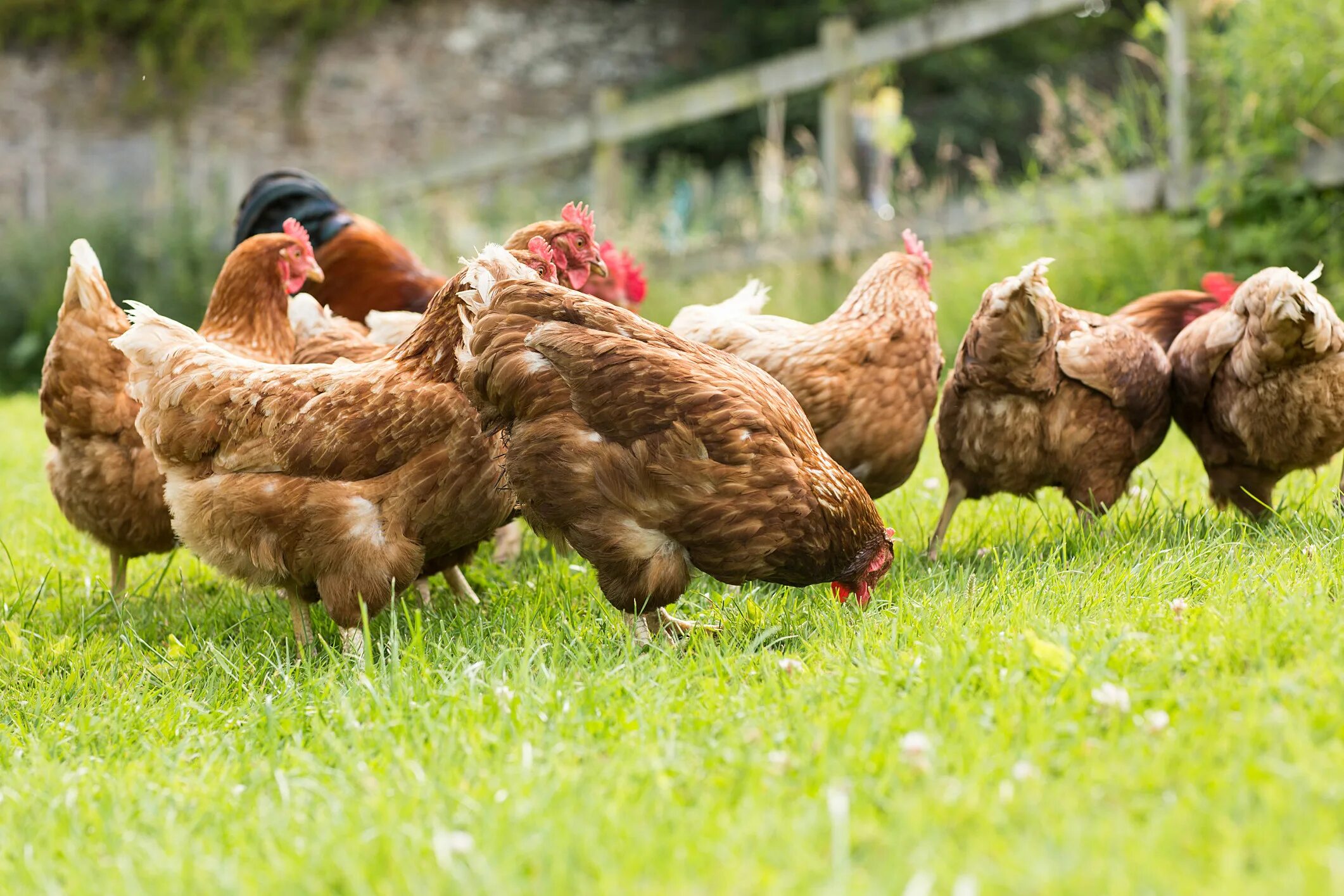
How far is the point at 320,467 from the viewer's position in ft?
10.8

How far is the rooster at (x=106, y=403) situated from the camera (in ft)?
13.0

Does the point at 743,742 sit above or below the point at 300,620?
above

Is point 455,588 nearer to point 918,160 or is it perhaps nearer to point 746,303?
point 746,303

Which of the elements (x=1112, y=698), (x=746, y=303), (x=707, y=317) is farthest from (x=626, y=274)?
(x=1112, y=698)

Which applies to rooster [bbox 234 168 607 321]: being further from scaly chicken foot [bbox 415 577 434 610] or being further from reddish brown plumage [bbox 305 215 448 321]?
scaly chicken foot [bbox 415 577 434 610]

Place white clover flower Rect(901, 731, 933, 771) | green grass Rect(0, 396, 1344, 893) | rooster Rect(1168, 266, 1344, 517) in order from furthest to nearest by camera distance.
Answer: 1. rooster Rect(1168, 266, 1344, 517)
2. white clover flower Rect(901, 731, 933, 771)
3. green grass Rect(0, 396, 1344, 893)

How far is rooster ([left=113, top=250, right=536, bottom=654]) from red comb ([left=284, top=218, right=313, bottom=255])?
3.27ft


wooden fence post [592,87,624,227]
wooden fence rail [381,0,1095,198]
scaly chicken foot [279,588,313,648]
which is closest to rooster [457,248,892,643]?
scaly chicken foot [279,588,313,648]

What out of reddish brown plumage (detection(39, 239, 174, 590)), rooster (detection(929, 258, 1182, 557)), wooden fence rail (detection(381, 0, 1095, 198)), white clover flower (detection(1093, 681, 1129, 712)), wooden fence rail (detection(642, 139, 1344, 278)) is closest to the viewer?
white clover flower (detection(1093, 681, 1129, 712))

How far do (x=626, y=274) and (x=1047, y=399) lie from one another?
2165 millimetres

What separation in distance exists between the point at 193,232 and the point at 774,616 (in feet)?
36.6

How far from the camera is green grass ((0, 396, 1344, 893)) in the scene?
5.71ft

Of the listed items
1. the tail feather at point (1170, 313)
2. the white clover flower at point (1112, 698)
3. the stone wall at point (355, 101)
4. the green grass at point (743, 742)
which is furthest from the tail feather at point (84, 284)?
the stone wall at point (355, 101)

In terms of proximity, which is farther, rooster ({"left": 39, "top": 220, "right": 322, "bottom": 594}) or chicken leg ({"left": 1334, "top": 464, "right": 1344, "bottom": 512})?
rooster ({"left": 39, "top": 220, "right": 322, "bottom": 594})
